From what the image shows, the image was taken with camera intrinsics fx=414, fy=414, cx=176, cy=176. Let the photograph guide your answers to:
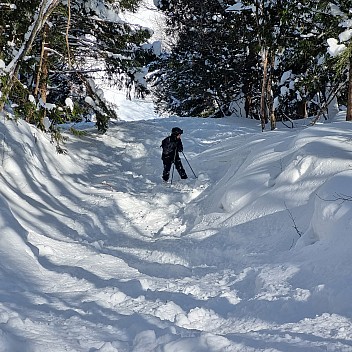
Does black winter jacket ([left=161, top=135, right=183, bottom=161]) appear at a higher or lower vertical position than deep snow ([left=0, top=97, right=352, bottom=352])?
higher

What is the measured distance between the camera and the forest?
31.7 feet

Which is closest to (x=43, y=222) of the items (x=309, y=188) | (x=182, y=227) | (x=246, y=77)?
(x=182, y=227)

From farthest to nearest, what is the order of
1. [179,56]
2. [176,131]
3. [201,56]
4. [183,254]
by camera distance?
[179,56] → [201,56] → [176,131] → [183,254]

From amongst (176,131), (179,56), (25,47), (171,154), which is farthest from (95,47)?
(179,56)

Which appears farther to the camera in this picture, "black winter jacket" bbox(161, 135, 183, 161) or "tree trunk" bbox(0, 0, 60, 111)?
"black winter jacket" bbox(161, 135, 183, 161)

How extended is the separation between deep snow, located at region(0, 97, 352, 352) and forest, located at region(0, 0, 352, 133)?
1830 mm

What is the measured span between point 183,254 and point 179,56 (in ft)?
61.7

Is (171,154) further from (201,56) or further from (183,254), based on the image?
(201,56)

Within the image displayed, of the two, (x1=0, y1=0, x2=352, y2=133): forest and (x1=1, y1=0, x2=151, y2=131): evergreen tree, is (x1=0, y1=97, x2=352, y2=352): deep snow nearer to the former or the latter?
(x1=0, y1=0, x2=352, y2=133): forest

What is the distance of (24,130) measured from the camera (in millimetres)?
11164

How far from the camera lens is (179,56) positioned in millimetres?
23188

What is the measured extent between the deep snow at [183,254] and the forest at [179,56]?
6.00 ft

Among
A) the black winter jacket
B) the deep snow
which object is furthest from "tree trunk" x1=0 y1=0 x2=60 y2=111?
the black winter jacket

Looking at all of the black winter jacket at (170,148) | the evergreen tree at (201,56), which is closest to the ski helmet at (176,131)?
the black winter jacket at (170,148)
